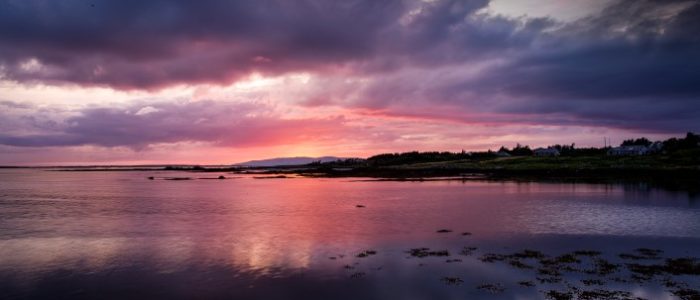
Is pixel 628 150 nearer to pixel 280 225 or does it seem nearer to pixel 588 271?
pixel 280 225

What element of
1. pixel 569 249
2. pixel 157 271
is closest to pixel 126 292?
pixel 157 271

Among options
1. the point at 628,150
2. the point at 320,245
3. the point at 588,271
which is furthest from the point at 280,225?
the point at 628,150

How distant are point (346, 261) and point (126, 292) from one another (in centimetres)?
1086

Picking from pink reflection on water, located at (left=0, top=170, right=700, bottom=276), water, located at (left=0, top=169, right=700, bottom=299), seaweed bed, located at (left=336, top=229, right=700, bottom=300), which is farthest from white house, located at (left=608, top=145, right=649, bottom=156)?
seaweed bed, located at (left=336, top=229, right=700, bottom=300)

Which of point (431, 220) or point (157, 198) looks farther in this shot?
point (157, 198)

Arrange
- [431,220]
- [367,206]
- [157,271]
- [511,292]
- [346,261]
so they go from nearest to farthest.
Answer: [511,292], [157,271], [346,261], [431,220], [367,206]

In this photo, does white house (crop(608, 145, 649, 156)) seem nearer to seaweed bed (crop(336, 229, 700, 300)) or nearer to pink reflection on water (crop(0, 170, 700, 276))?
pink reflection on water (crop(0, 170, 700, 276))

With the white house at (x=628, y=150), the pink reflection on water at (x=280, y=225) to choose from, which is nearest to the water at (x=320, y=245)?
the pink reflection on water at (x=280, y=225)

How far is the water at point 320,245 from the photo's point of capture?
1972 cm

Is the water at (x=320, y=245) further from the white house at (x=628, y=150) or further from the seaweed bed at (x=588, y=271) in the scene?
the white house at (x=628, y=150)

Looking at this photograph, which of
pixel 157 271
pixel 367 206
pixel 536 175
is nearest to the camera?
pixel 157 271

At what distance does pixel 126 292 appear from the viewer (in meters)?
19.5

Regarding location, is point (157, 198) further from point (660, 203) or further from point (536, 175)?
point (536, 175)

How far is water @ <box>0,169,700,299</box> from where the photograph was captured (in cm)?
1972
